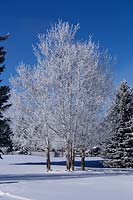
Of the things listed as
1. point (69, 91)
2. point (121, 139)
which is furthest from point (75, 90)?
point (121, 139)

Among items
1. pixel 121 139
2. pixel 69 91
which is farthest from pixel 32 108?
pixel 121 139

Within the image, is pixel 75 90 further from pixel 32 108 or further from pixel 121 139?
pixel 121 139

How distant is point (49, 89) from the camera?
30562mm

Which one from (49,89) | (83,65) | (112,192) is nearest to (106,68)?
(83,65)

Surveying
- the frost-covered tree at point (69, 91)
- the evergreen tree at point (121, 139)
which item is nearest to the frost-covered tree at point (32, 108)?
Result: the frost-covered tree at point (69, 91)

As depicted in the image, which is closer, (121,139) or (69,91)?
(69,91)

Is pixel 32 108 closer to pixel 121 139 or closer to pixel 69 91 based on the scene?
pixel 69 91

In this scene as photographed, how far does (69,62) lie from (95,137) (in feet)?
18.5

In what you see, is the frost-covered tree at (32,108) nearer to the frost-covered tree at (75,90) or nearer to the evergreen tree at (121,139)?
the frost-covered tree at (75,90)

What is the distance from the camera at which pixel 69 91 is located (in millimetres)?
29312

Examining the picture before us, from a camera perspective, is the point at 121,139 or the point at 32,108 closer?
the point at 32,108

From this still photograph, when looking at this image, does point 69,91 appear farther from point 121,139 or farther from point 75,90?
point 121,139

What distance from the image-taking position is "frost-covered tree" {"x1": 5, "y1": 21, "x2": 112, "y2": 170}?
29.4 metres

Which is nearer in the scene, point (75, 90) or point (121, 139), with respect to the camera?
point (75, 90)
